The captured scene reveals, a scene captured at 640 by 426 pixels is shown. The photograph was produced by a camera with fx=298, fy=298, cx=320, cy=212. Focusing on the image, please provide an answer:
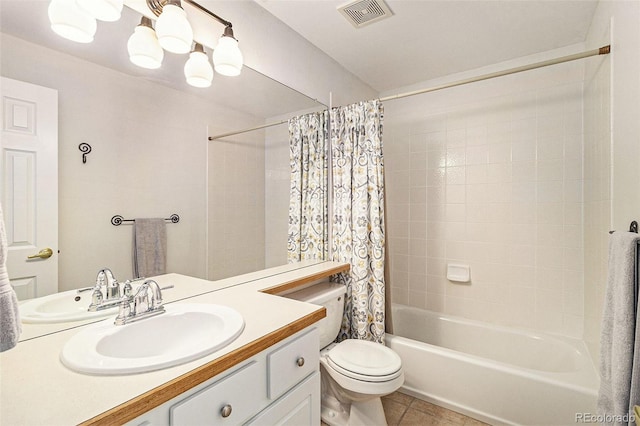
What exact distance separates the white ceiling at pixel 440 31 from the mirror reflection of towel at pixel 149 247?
143cm

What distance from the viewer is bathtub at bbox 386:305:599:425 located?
60.0 inches

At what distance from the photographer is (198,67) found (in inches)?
54.2

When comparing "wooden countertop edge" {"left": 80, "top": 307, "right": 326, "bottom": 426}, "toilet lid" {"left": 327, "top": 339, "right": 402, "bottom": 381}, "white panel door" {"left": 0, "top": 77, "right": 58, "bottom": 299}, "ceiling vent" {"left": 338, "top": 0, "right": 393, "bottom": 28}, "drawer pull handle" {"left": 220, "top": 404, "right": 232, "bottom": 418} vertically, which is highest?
"ceiling vent" {"left": 338, "top": 0, "right": 393, "bottom": 28}

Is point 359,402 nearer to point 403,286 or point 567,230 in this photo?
point 403,286

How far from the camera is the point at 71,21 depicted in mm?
954

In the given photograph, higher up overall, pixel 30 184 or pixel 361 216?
pixel 30 184

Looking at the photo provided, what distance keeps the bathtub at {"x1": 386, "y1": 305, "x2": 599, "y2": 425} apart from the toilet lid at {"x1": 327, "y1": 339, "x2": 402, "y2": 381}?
0.37 metres

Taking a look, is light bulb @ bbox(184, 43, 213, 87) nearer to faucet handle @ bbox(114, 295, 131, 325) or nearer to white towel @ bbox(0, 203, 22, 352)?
faucet handle @ bbox(114, 295, 131, 325)

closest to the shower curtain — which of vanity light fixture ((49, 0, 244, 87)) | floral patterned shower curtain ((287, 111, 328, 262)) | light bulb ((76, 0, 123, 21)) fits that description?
floral patterned shower curtain ((287, 111, 328, 262))

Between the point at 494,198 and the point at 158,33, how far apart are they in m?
2.47

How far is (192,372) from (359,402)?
4.08 feet

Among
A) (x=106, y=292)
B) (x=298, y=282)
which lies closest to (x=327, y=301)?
(x=298, y=282)

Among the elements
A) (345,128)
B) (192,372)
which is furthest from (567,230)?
(192,372)

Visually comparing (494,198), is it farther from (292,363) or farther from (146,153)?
(146,153)
